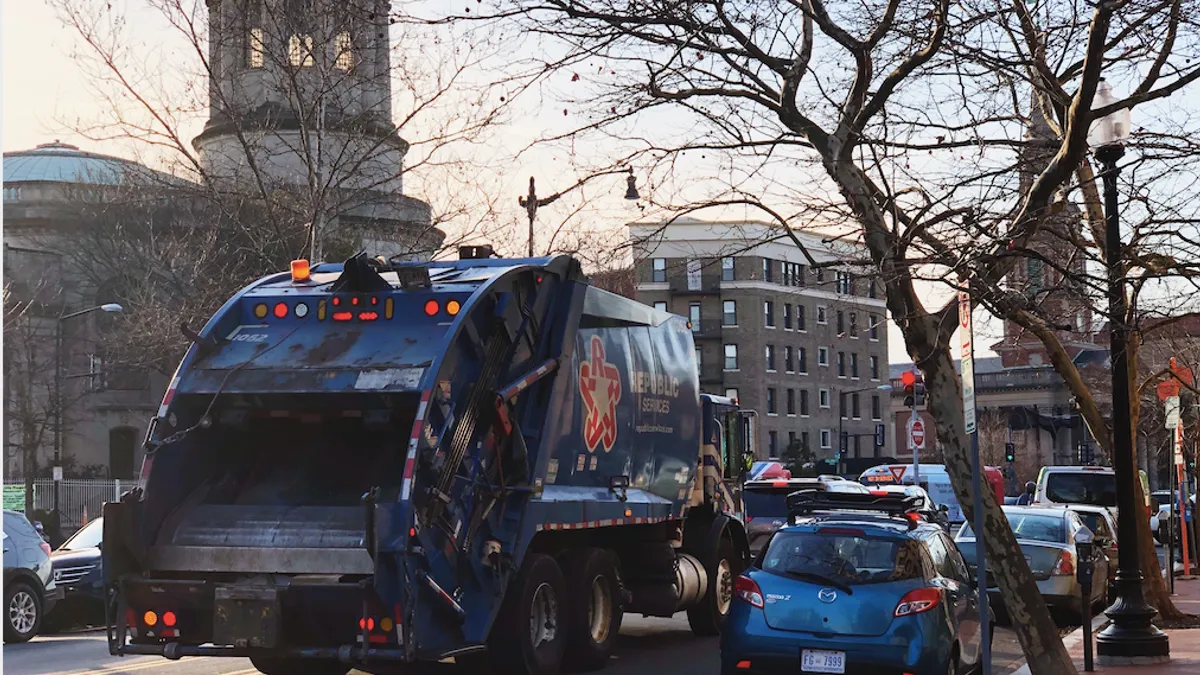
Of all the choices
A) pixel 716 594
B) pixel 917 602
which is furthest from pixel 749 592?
pixel 716 594

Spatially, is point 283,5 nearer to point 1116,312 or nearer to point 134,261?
point 1116,312

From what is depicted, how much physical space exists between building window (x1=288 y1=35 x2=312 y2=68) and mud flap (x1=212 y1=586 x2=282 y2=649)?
518 inches

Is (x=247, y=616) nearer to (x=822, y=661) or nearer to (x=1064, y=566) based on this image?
(x=822, y=661)

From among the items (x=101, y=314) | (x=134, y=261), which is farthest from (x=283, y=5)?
(x=101, y=314)

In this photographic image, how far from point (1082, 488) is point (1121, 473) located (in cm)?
1657

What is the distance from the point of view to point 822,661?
11312 mm

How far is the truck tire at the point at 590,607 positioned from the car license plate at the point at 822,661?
2591 mm

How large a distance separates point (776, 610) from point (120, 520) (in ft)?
16.3

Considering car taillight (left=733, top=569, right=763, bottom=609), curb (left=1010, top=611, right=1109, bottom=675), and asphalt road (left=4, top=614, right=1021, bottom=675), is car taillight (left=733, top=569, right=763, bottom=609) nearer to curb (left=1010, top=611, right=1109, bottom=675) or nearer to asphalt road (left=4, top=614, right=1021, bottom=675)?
asphalt road (left=4, top=614, right=1021, bottom=675)

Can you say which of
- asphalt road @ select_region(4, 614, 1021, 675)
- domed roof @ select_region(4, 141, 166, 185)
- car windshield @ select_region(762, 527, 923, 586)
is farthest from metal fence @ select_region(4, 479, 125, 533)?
car windshield @ select_region(762, 527, 923, 586)

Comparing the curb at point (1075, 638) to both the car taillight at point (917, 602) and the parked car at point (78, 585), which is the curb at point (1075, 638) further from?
the parked car at point (78, 585)

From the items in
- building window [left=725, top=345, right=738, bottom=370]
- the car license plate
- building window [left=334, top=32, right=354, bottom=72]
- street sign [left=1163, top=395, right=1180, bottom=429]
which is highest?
building window [left=334, top=32, right=354, bottom=72]

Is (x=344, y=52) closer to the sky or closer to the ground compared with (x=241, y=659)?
closer to the sky

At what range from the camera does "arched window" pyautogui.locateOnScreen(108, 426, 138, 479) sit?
60.9 m
